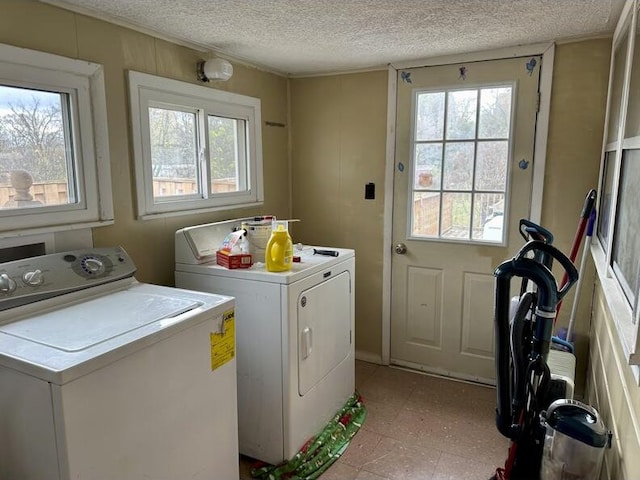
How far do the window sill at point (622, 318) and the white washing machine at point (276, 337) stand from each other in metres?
1.21

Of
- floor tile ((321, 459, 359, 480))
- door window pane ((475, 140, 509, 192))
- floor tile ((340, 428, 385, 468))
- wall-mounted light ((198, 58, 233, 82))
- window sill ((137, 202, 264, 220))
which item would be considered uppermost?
wall-mounted light ((198, 58, 233, 82))

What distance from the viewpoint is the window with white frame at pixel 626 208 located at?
1.24 metres

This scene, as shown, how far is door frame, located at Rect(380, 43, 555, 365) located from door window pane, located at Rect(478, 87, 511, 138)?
171mm

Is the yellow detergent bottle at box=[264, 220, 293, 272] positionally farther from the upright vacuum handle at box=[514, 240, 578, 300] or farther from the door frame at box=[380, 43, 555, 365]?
the door frame at box=[380, 43, 555, 365]

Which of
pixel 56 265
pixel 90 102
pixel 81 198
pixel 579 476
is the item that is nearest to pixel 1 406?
pixel 56 265

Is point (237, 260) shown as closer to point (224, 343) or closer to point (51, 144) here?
point (224, 343)

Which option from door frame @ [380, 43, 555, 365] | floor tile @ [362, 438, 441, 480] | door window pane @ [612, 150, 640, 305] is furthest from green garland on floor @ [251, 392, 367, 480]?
door window pane @ [612, 150, 640, 305]

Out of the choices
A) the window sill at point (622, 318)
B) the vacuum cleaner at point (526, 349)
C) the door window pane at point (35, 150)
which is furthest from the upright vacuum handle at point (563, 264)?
the door window pane at point (35, 150)

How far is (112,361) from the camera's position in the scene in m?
1.28

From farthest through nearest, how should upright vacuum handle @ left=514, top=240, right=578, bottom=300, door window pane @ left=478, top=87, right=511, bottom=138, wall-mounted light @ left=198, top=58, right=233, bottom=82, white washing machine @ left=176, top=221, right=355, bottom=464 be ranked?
door window pane @ left=478, top=87, right=511, bottom=138
wall-mounted light @ left=198, top=58, right=233, bottom=82
white washing machine @ left=176, top=221, right=355, bottom=464
upright vacuum handle @ left=514, top=240, right=578, bottom=300

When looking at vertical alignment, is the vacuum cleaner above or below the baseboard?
above

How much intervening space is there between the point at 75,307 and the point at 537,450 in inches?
71.2

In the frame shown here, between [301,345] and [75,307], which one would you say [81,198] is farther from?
[301,345]

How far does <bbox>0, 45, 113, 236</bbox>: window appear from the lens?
169 cm
